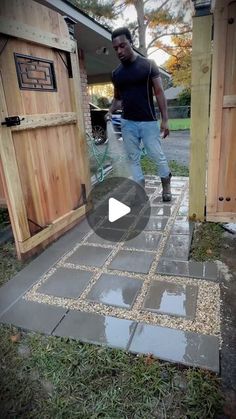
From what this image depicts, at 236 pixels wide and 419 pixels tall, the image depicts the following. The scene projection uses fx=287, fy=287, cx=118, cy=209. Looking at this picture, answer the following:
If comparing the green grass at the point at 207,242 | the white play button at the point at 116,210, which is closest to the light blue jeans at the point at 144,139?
the white play button at the point at 116,210

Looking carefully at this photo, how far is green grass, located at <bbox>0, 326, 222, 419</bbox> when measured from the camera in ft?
3.75

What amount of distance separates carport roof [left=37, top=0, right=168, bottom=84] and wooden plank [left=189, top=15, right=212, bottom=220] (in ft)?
5.88

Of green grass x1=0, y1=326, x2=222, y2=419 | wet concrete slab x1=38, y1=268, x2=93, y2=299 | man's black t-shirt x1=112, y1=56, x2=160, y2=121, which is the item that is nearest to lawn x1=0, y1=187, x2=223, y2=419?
green grass x1=0, y1=326, x2=222, y2=419

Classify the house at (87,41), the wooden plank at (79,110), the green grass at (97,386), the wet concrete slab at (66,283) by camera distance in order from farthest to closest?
the house at (87,41) < the wooden plank at (79,110) < the wet concrete slab at (66,283) < the green grass at (97,386)

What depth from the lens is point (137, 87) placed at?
291 cm

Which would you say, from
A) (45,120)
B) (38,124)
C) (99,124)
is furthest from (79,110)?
(99,124)

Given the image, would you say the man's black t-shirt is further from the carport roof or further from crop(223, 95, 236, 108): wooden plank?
the carport roof

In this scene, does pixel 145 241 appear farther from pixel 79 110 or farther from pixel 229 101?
pixel 79 110

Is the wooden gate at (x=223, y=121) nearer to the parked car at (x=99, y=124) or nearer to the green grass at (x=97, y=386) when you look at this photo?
the green grass at (x=97, y=386)

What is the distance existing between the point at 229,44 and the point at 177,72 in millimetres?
16025

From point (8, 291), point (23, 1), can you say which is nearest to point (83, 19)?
point (23, 1)

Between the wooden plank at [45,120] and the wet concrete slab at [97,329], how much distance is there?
140 centimetres

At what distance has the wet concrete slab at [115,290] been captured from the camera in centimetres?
177

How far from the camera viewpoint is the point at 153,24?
43.6ft
